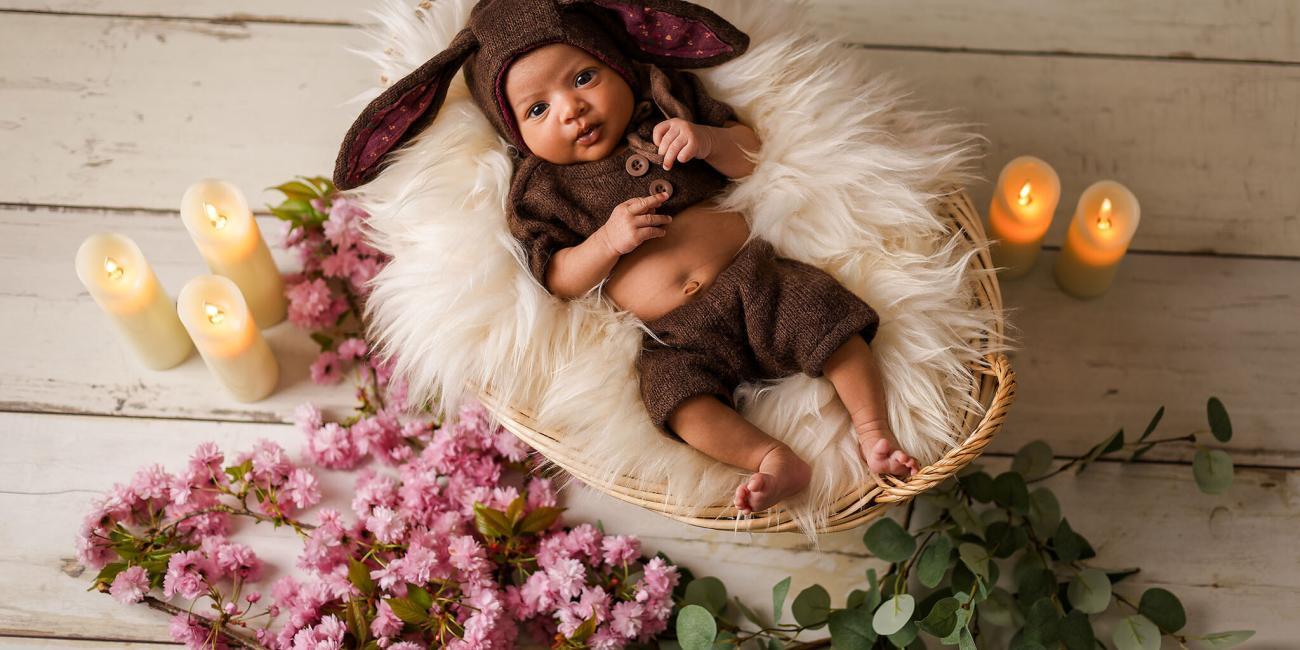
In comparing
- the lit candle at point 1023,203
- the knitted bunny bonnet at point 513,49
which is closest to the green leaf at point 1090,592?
the lit candle at point 1023,203

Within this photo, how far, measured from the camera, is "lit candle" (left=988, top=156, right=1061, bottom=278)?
60.4 inches

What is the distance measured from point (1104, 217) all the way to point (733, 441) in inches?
27.2

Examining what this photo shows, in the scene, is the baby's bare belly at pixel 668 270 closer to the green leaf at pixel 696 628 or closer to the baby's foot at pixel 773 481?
the baby's foot at pixel 773 481

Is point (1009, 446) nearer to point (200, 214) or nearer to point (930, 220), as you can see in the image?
point (930, 220)

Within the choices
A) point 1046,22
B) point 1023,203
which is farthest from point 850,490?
point 1046,22

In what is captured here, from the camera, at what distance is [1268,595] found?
59.2 inches

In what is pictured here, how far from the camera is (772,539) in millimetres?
1534

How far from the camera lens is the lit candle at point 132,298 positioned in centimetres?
143

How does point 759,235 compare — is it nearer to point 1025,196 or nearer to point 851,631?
point 1025,196

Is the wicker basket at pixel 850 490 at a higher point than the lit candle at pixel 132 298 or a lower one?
lower

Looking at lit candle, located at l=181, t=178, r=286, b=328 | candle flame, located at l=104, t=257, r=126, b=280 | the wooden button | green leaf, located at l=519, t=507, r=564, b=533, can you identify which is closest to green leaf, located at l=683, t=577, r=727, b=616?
green leaf, located at l=519, t=507, r=564, b=533

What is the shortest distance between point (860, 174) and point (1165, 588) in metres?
0.76

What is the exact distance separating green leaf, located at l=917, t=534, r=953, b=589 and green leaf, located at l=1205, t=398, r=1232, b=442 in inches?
17.1

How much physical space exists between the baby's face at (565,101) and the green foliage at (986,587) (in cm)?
64
